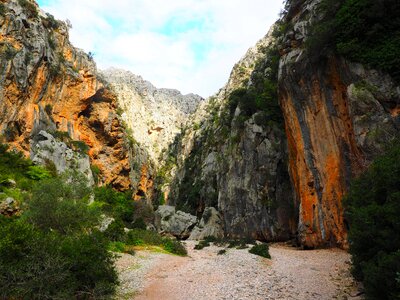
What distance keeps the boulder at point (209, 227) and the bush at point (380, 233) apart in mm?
31212

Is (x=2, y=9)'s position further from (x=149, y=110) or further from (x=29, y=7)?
(x=149, y=110)

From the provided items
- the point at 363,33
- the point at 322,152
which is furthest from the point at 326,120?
the point at 363,33

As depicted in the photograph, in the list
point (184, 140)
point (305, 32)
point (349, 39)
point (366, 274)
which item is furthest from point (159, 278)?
point (184, 140)

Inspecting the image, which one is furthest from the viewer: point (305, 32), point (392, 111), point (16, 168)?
point (16, 168)

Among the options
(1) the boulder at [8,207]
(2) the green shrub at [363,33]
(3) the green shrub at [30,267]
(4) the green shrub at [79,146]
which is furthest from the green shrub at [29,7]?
(3) the green shrub at [30,267]

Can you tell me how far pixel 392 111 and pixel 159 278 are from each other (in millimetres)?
12494

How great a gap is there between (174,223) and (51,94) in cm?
2297

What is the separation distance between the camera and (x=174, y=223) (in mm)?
43375

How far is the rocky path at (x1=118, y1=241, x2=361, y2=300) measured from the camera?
10.0 meters

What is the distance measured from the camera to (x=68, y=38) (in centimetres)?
4809

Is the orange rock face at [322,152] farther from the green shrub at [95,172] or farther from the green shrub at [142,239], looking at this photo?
the green shrub at [95,172]

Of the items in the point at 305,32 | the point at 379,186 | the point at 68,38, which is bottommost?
the point at 379,186

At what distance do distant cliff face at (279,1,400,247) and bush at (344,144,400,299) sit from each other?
5.78m

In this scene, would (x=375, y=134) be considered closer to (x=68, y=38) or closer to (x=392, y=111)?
(x=392, y=111)
